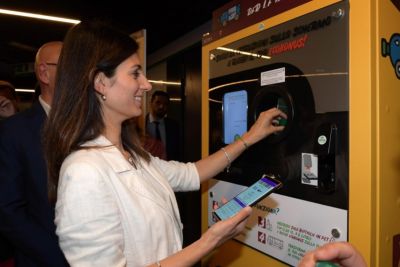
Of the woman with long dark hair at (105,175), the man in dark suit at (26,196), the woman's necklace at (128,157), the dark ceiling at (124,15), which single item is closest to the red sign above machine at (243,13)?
the woman with long dark hair at (105,175)

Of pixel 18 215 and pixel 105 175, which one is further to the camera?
pixel 18 215

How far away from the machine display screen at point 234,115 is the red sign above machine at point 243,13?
0.28m

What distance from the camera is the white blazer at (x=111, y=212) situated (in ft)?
2.76

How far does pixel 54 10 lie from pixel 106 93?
12.4ft

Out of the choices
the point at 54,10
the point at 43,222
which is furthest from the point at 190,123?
the point at 43,222

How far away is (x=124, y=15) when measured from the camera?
165 inches

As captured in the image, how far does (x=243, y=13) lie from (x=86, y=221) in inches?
39.1

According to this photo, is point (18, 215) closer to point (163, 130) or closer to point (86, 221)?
point (86, 221)

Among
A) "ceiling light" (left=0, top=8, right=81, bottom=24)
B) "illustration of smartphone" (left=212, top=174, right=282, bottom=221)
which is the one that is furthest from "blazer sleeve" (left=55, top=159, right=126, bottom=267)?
"ceiling light" (left=0, top=8, right=81, bottom=24)

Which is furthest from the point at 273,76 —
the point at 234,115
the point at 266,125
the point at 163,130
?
the point at 163,130

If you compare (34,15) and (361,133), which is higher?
(34,15)

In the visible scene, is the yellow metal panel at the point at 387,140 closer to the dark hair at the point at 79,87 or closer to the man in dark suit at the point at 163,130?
the dark hair at the point at 79,87

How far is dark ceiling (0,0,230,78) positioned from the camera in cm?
385

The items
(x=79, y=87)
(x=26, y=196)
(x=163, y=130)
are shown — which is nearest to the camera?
(x=79, y=87)
